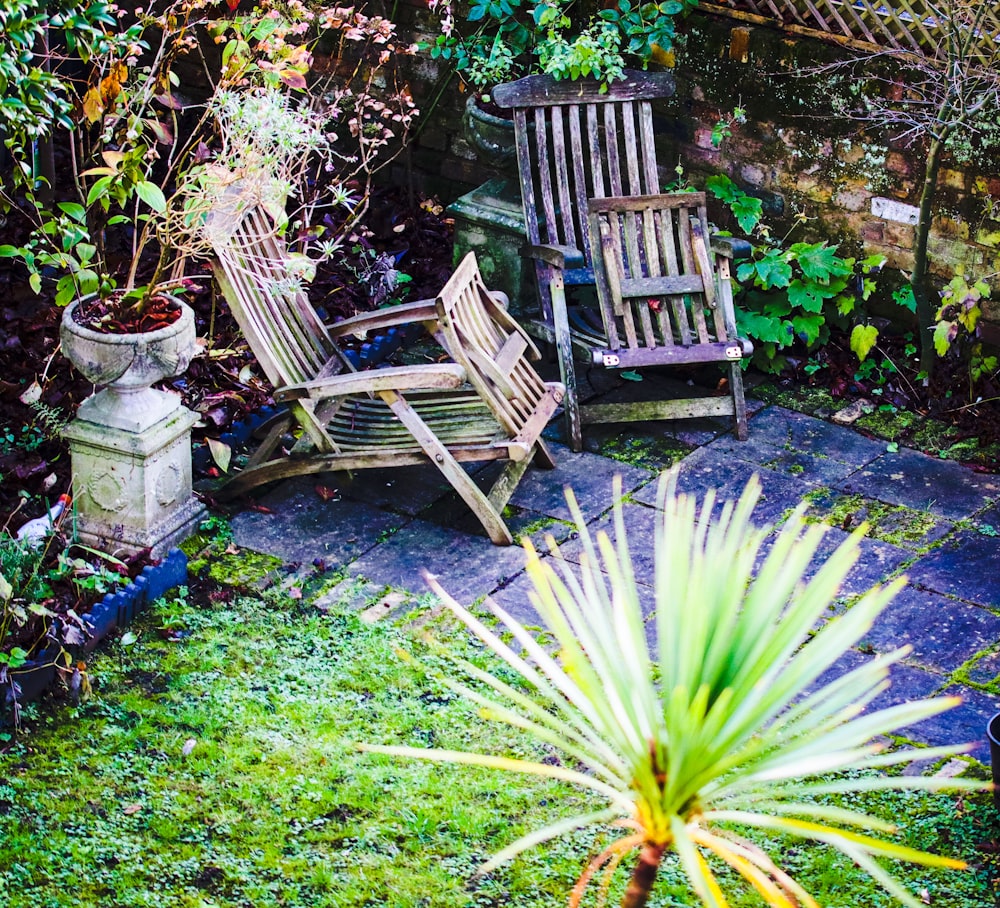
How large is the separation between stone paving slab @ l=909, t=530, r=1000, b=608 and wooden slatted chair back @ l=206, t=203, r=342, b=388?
7.49 feet

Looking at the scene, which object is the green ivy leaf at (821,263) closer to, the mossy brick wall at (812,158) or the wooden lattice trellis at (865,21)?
the mossy brick wall at (812,158)

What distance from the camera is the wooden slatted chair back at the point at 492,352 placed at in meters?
4.66

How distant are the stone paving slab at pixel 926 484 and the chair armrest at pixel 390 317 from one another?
180 cm

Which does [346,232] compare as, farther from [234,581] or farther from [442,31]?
[234,581]

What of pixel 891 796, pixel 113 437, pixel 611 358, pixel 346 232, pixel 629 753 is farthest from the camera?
pixel 346 232

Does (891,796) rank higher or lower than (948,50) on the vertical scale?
lower

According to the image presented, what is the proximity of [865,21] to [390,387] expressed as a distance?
2931 mm

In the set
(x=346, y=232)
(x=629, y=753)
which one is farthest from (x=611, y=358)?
(x=629, y=753)

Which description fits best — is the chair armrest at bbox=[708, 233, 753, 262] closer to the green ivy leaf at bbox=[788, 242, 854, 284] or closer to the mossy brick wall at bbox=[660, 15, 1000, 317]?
the green ivy leaf at bbox=[788, 242, 854, 284]

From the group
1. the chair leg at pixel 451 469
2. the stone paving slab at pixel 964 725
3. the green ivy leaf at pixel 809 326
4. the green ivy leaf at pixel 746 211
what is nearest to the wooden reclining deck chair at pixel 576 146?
the green ivy leaf at pixel 746 211

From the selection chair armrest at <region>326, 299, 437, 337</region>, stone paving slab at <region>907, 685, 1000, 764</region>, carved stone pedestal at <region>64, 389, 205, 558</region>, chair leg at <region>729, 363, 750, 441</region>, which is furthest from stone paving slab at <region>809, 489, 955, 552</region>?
carved stone pedestal at <region>64, 389, 205, 558</region>

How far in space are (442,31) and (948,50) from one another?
97.5 inches

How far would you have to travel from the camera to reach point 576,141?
6059mm

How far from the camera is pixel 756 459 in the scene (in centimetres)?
543
